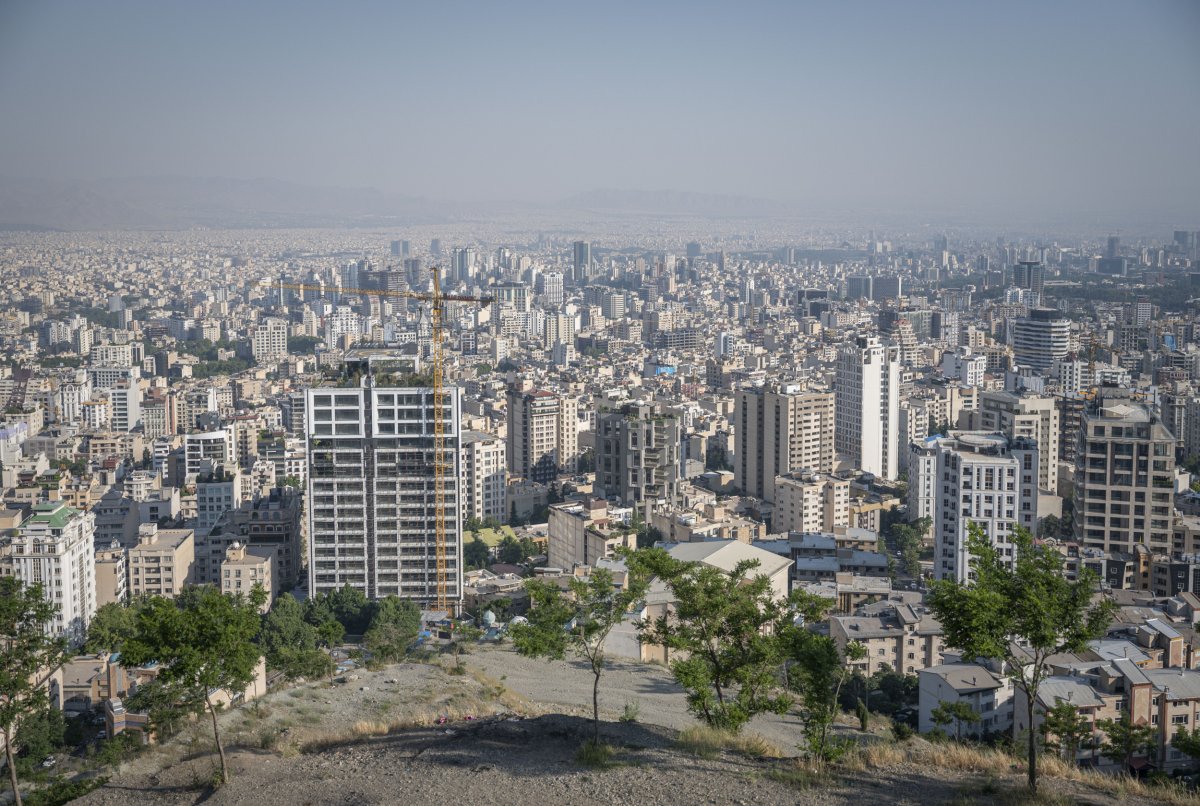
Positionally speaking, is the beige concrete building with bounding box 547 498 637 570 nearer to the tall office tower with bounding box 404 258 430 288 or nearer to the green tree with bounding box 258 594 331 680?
A: the green tree with bounding box 258 594 331 680

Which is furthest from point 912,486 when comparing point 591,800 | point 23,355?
point 23,355

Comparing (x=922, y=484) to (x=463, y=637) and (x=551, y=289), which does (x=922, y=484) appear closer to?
(x=463, y=637)

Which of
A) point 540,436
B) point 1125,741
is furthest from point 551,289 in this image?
point 1125,741

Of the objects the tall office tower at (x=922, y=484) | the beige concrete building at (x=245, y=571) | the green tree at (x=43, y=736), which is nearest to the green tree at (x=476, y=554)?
the beige concrete building at (x=245, y=571)

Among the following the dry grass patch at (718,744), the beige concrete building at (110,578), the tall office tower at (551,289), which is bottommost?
the beige concrete building at (110,578)

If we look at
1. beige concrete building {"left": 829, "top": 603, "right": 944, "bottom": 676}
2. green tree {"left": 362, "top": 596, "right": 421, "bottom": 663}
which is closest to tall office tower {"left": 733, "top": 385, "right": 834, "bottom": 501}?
green tree {"left": 362, "top": 596, "right": 421, "bottom": 663}

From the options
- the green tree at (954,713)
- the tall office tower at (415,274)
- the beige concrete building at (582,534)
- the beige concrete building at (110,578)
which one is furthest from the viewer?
the tall office tower at (415,274)

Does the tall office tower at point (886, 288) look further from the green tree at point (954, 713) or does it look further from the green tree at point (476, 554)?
the green tree at point (954, 713)
